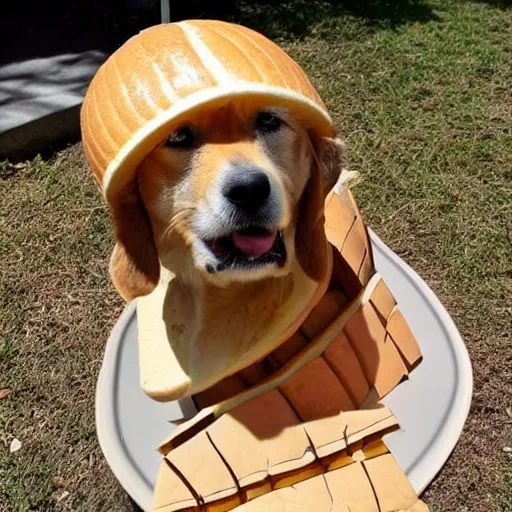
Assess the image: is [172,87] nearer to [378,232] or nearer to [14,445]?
[14,445]

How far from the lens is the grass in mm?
1906

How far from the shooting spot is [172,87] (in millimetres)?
1044

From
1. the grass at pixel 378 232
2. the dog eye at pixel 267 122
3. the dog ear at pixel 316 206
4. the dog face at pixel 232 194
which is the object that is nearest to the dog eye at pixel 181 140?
the dog face at pixel 232 194

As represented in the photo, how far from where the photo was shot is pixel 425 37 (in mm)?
3787

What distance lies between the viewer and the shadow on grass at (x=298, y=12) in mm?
3934

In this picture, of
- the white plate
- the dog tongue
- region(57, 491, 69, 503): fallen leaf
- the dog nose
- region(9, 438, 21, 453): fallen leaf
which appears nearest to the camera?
the dog nose

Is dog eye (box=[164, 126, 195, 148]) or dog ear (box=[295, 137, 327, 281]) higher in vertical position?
dog eye (box=[164, 126, 195, 148])

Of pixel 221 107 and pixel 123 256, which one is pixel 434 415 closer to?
pixel 123 256

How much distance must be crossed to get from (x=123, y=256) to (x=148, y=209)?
130 millimetres

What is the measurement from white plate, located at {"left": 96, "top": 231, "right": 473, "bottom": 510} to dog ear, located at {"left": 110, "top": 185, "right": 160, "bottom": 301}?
1.44ft

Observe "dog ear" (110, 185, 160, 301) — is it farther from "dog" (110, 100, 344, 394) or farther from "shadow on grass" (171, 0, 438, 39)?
"shadow on grass" (171, 0, 438, 39)

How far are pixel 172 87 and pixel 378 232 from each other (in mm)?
1618

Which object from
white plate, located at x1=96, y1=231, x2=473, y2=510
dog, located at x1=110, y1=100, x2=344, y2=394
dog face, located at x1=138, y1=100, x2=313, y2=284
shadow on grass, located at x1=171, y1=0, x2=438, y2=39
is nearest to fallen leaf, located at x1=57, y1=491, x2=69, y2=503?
white plate, located at x1=96, y1=231, x2=473, y2=510

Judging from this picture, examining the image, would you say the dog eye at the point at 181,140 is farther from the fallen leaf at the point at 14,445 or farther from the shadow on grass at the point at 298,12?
the shadow on grass at the point at 298,12
